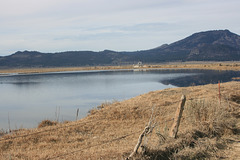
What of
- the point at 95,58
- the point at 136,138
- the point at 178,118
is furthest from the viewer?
the point at 95,58

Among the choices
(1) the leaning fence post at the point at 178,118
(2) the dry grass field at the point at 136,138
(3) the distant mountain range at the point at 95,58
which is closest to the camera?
(2) the dry grass field at the point at 136,138

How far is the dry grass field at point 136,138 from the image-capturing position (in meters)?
6.01

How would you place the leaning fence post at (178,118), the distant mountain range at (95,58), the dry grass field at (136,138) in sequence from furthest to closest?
the distant mountain range at (95,58) < the leaning fence post at (178,118) < the dry grass field at (136,138)

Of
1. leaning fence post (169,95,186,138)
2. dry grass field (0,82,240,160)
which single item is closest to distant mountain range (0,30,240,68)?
dry grass field (0,82,240,160)

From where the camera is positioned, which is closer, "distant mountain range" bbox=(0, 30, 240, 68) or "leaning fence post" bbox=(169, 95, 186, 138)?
"leaning fence post" bbox=(169, 95, 186, 138)

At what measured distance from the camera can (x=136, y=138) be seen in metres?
7.82

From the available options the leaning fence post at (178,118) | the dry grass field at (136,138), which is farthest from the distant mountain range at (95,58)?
the leaning fence post at (178,118)

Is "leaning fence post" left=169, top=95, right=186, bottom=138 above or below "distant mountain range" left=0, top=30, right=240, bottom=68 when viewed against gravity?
below

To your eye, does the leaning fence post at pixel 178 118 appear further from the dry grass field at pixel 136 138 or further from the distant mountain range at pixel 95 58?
the distant mountain range at pixel 95 58

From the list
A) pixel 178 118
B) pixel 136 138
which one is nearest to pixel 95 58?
pixel 136 138

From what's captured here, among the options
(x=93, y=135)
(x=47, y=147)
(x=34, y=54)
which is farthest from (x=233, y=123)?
(x=34, y=54)

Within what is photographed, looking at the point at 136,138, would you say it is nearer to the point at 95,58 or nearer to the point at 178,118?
the point at 178,118

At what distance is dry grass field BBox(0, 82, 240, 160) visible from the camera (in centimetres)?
601

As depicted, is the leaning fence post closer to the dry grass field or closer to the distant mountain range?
the dry grass field
